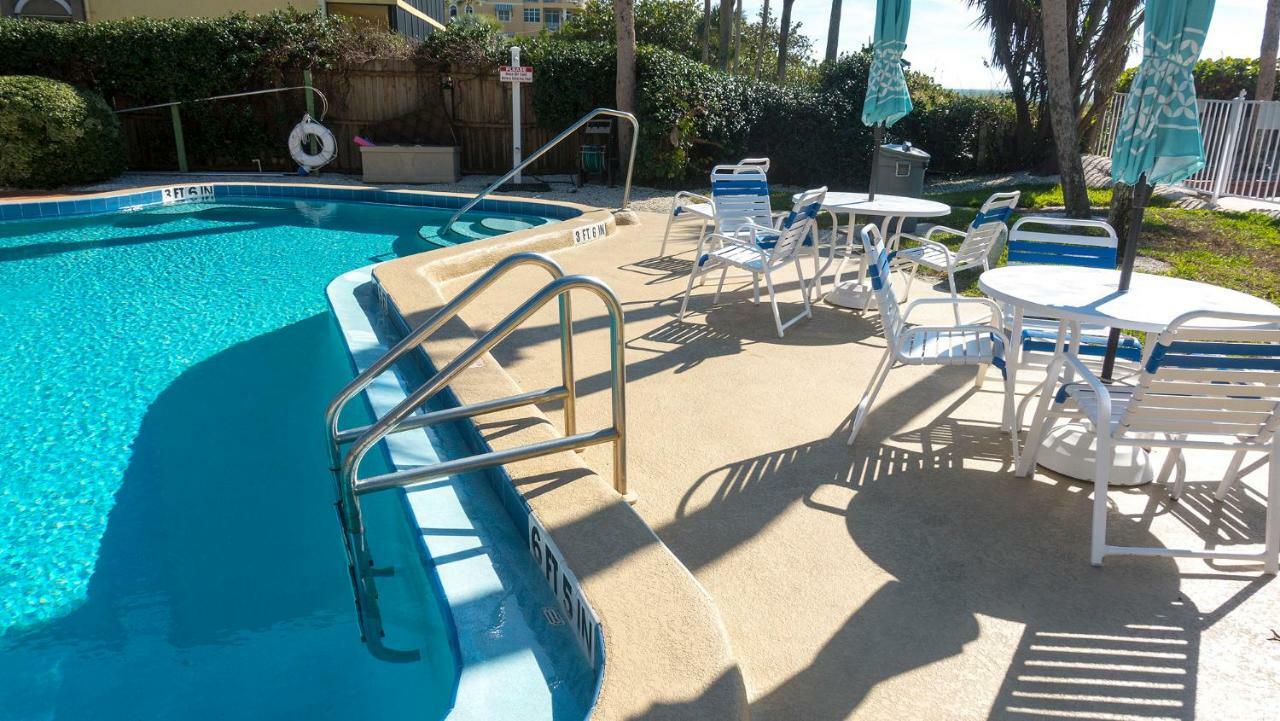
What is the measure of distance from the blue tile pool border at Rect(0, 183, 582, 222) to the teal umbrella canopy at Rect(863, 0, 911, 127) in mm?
4724

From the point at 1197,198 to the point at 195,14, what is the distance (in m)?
19.0

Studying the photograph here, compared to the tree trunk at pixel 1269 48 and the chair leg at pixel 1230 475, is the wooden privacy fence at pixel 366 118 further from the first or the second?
the chair leg at pixel 1230 475

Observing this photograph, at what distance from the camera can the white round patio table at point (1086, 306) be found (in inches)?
115

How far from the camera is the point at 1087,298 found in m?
3.12

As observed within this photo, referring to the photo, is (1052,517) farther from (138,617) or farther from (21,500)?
(21,500)

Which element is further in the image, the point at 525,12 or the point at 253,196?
the point at 525,12

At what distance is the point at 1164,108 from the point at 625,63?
9.60m

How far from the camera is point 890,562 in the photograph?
8.63 ft

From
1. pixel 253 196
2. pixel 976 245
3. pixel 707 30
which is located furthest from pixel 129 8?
pixel 707 30

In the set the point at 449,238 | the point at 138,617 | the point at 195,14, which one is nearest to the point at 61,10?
the point at 195,14

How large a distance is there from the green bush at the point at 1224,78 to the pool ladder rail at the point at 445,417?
56.1 feet

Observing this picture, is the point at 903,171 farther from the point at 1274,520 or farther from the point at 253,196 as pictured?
the point at 253,196

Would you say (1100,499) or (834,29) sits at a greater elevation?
(834,29)

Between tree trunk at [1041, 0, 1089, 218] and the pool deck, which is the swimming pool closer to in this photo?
the pool deck
